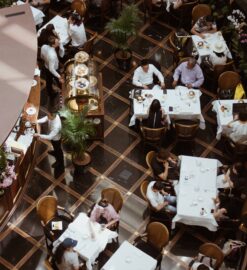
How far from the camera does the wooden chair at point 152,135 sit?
1044 centimetres

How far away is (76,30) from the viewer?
1169cm

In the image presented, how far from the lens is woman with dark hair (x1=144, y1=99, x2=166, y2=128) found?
33.6 feet

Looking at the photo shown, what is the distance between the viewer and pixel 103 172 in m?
10.6

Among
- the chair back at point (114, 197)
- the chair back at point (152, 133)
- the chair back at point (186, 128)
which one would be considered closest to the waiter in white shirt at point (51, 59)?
the chair back at point (152, 133)

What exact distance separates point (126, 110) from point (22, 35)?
4234mm

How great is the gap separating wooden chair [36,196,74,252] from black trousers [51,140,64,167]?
1345 mm

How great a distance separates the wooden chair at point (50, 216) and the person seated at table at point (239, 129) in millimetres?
3358

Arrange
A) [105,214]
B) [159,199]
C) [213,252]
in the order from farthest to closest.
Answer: [159,199] < [105,214] < [213,252]

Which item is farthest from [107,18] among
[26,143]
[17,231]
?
[17,231]

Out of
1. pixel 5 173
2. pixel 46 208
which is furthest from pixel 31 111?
pixel 46 208

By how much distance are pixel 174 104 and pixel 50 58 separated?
2548 mm

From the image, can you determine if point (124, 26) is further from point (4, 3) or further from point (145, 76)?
point (4, 3)

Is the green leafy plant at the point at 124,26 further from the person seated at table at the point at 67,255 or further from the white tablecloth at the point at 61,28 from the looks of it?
the person seated at table at the point at 67,255

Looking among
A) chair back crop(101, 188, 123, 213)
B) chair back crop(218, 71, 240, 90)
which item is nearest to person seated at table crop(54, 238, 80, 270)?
chair back crop(101, 188, 123, 213)
